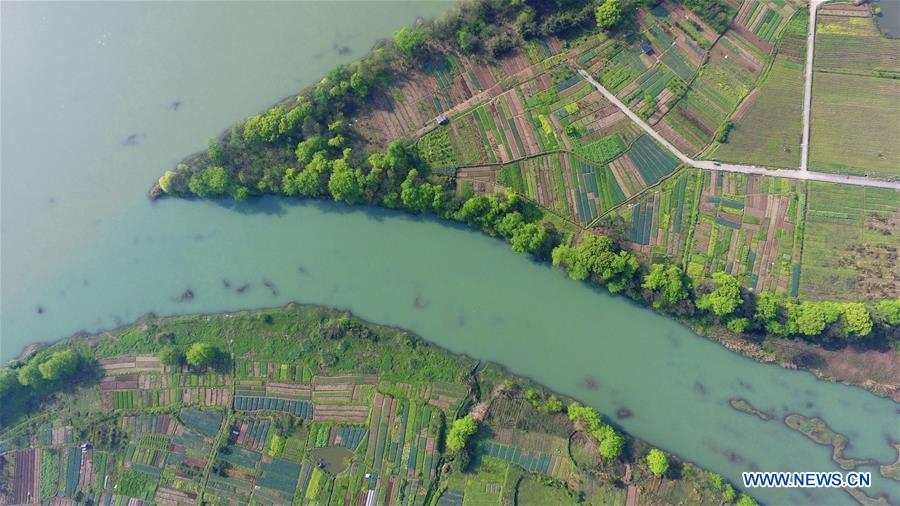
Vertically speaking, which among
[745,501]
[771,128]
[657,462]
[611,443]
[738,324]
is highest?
[771,128]

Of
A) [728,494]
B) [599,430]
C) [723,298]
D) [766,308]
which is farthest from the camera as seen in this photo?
[766,308]

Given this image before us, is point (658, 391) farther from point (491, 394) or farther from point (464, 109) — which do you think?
point (464, 109)

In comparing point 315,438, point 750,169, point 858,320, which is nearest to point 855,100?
point 750,169

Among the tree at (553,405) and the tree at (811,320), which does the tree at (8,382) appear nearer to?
the tree at (553,405)

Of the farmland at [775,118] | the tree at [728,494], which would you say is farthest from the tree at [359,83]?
the tree at [728,494]

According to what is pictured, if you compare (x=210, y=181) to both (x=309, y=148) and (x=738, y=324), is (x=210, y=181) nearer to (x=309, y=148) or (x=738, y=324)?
(x=309, y=148)

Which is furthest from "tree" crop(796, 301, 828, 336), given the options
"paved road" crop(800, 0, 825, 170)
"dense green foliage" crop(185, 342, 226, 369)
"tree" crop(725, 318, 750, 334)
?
"dense green foliage" crop(185, 342, 226, 369)
